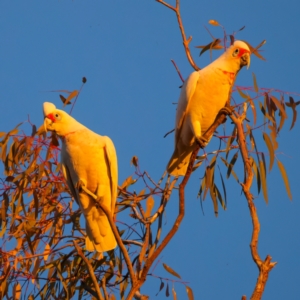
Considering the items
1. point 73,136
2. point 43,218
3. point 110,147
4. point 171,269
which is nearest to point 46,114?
point 73,136

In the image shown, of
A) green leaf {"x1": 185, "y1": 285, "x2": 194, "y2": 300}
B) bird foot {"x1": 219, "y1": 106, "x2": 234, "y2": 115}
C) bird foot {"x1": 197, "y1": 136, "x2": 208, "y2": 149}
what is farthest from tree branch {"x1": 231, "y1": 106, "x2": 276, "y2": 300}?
green leaf {"x1": 185, "y1": 285, "x2": 194, "y2": 300}

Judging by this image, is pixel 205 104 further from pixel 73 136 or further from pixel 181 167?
pixel 73 136

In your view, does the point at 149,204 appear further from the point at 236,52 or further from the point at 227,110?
the point at 236,52

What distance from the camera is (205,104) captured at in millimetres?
3055

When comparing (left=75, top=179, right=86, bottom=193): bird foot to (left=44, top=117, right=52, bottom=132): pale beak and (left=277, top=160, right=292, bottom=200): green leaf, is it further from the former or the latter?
(left=277, top=160, right=292, bottom=200): green leaf

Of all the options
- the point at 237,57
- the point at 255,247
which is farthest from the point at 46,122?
the point at 255,247

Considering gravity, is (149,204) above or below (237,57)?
below

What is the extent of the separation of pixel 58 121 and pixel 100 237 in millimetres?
626

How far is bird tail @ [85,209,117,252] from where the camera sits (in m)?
3.06

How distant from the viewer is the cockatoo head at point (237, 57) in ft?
9.89

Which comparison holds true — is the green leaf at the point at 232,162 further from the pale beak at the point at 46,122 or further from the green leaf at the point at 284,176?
the pale beak at the point at 46,122

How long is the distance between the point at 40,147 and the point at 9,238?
1.66 ft

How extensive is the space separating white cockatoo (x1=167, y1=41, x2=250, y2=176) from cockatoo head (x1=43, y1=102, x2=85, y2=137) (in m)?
0.55

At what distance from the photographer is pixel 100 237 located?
10.1ft
